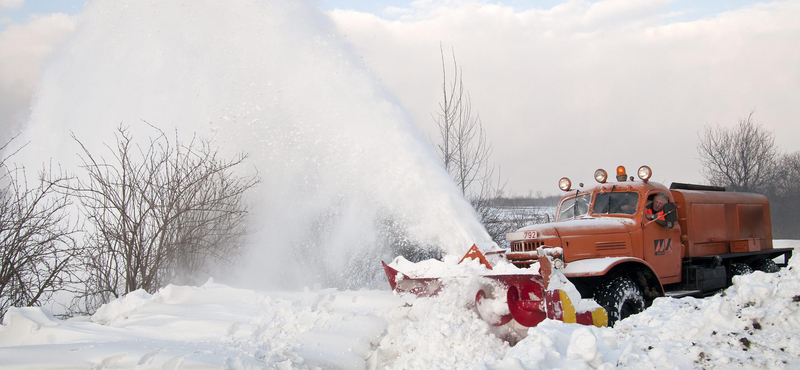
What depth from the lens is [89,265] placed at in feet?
20.9

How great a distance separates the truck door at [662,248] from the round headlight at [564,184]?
3.67ft

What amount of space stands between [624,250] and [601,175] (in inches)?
50.7

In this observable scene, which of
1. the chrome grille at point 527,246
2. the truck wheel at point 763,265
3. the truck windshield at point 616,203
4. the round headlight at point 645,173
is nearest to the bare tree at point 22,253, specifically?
the chrome grille at point 527,246

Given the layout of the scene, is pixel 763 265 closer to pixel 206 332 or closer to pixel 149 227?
pixel 206 332

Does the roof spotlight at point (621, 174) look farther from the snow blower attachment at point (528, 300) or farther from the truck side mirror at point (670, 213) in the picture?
the snow blower attachment at point (528, 300)

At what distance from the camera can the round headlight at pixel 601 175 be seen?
738 centimetres

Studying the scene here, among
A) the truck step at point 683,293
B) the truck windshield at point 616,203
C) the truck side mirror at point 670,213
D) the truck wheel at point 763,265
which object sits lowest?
the truck step at point 683,293

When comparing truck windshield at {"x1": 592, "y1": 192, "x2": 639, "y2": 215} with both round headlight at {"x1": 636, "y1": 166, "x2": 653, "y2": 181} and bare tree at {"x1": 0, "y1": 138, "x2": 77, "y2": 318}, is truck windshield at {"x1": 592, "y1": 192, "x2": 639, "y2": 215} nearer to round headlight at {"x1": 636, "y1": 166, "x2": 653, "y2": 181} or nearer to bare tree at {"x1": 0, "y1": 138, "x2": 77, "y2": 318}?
round headlight at {"x1": 636, "y1": 166, "x2": 653, "y2": 181}

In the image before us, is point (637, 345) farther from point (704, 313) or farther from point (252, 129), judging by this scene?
point (252, 129)

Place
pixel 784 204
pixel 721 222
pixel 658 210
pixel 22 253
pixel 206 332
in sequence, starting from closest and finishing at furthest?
1. pixel 206 332
2. pixel 22 253
3. pixel 658 210
4. pixel 721 222
5. pixel 784 204

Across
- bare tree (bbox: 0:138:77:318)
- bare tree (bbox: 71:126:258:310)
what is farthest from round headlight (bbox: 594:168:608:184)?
bare tree (bbox: 0:138:77:318)

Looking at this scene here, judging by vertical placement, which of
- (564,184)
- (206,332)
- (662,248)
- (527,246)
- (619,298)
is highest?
(564,184)

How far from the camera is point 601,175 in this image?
739 centimetres

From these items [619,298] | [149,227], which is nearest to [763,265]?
[619,298]
